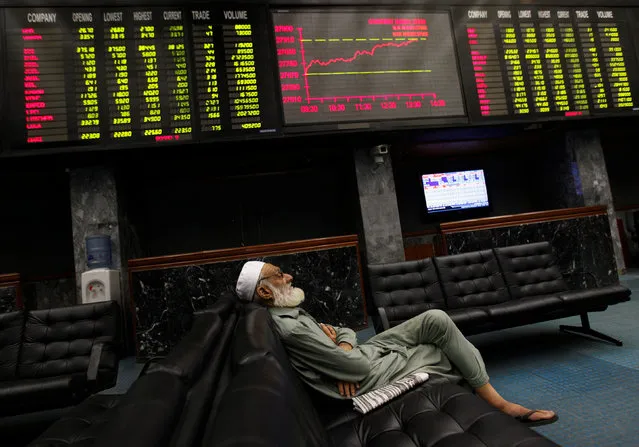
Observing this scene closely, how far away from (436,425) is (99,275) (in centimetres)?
390

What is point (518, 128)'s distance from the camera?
4828 millimetres

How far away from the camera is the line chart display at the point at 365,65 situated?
4.19 metres

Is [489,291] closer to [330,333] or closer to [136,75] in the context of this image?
[330,333]

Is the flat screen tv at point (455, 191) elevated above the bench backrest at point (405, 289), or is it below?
above

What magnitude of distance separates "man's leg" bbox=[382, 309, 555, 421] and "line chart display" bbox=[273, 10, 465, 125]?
2.95 meters

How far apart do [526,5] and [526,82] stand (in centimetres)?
109

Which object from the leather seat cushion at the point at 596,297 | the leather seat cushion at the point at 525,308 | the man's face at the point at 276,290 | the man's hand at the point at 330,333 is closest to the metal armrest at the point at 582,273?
the leather seat cushion at the point at 596,297

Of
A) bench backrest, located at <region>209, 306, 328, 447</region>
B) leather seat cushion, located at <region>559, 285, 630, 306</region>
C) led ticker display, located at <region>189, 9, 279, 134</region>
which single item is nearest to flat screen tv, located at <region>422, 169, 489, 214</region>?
led ticker display, located at <region>189, 9, 279, 134</region>

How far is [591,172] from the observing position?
5.59 meters

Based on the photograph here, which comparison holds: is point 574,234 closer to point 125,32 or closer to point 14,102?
point 125,32

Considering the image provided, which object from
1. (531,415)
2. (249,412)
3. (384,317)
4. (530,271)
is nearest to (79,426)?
(249,412)

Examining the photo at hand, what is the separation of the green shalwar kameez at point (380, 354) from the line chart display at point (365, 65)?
9.65ft

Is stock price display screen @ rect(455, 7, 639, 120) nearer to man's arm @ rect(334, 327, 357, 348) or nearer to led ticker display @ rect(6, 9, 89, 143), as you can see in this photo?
man's arm @ rect(334, 327, 357, 348)

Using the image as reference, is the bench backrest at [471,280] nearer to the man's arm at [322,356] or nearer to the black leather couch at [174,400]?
the man's arm at [322,356]
